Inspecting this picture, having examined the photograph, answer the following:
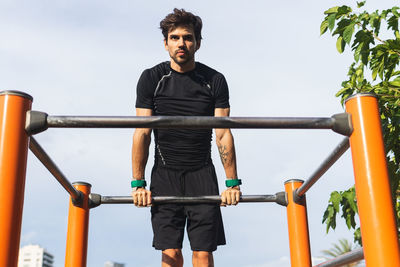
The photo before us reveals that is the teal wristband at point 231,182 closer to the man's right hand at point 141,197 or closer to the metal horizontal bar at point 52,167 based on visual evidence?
the man's right hand at point 141,197

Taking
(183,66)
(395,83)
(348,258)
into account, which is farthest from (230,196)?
(395,83)

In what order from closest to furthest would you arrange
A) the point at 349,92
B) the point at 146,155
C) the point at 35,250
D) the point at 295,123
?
the point at 295,123
the point at 146,155
the point at 349,92
the point at 35,250

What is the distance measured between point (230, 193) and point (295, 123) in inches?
30.6

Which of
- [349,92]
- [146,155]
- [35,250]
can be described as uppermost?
[35,250]

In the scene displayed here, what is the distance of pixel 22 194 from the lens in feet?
4.49

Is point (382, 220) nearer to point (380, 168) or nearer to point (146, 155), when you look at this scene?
point (380, 168)

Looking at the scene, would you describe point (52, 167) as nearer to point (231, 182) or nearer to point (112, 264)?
point (231, 182)

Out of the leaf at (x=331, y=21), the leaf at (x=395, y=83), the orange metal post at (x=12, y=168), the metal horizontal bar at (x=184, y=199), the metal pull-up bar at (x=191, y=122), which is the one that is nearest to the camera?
the orange metal post at (x=12, y=168)

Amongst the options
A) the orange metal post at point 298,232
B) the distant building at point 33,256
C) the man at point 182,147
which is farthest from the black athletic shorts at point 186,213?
the distant building at point 33,256

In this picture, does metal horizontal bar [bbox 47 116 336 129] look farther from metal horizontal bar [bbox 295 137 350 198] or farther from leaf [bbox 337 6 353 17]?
leaf [bbox 337 6 353 17]

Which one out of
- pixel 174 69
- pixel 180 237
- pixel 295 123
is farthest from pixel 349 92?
pixel 295 123

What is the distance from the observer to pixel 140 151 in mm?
2299

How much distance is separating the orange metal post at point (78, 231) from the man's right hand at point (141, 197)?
0.38m

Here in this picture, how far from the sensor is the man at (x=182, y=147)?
Answer: 2260mm
